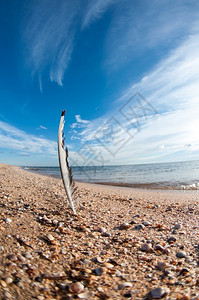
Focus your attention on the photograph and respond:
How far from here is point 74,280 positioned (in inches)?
81.4

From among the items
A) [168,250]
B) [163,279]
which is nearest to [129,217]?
[168,250]

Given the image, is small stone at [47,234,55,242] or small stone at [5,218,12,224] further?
small stone at [5,218,12,224]

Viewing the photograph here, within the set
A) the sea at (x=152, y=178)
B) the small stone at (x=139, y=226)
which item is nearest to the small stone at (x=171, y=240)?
the small stone at (x=139, y=226)

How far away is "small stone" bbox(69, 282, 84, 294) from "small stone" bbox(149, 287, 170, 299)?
76 cm

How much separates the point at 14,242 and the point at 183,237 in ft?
10.0

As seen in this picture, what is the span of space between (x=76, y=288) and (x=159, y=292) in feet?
2.98

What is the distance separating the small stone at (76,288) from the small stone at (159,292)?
2.51 feet

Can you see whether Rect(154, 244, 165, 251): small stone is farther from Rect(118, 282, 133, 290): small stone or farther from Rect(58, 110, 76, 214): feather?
Rect(58, 110, 76, 214): feather

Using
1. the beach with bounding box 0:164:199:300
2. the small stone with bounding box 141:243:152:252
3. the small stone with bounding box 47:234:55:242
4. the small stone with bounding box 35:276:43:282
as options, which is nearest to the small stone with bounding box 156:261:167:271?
the beach with bounding box 0:164:199:300

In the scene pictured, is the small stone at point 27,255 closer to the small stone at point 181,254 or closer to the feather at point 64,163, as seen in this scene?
the feather at point 64,163

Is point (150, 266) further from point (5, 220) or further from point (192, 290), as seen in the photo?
point (5, 220)

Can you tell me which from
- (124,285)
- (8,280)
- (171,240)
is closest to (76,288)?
(124,285)

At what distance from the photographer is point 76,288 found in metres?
1.90

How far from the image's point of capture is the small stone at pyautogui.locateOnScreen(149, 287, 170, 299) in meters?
1.79
